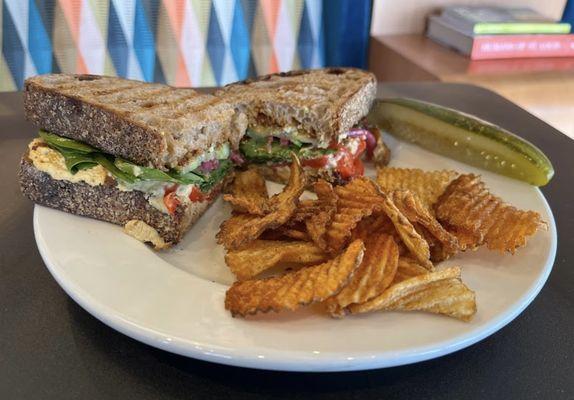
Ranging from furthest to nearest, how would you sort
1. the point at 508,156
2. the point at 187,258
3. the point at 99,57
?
the point at 99,57 → the point at 508,156 → the point at 187,258

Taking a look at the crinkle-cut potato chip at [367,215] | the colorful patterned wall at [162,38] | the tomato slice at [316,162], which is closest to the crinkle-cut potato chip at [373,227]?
the crinkle-cut potato chip at [367,215]

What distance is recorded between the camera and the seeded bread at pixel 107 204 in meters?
1.53

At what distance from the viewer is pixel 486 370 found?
1166mm

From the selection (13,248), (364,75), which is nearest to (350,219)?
(13,248)

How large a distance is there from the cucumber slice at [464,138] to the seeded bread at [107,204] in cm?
100

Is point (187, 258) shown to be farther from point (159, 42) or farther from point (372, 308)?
point (159, 42)

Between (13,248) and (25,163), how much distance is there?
0.26m

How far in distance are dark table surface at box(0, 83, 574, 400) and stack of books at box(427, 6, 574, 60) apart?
2457 millimetres

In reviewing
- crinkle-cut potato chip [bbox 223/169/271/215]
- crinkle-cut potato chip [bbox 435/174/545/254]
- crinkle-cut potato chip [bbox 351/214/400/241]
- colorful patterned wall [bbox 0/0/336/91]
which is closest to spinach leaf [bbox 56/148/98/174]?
crinkle-cut potato chip [bbox 223/169/271/215]

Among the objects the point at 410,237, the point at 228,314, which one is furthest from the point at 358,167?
the point at 228,314

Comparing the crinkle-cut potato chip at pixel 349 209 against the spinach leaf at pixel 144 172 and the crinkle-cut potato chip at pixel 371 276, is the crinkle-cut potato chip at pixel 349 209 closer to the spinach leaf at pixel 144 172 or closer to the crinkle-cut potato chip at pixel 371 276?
the crinkle-cut potato chip at pixel 371 276

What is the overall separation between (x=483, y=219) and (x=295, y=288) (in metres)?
0.59

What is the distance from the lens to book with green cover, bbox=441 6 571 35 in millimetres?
3469

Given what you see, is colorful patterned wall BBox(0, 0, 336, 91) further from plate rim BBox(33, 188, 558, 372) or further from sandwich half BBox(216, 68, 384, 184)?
plate rim BBox(33, 188, 558, 372)
